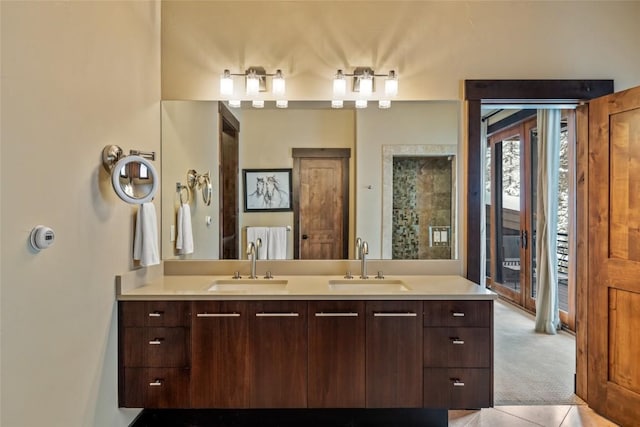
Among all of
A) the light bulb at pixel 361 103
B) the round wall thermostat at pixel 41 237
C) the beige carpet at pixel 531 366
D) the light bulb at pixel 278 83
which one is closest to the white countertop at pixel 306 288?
the round wall thermostat at pixel 41 237

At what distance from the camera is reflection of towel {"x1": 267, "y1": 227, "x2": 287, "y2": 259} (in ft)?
8.89

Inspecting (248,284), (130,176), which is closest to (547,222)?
(248,284)

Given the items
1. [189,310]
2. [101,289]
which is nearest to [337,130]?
[189,310]

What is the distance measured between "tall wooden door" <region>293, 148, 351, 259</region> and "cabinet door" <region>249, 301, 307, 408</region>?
2.15 ft

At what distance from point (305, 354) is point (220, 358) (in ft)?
1.56

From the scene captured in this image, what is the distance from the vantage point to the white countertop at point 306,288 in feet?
6.93

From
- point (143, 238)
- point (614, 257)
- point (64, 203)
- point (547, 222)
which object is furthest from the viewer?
point (547, 222)

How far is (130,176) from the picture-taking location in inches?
80.4

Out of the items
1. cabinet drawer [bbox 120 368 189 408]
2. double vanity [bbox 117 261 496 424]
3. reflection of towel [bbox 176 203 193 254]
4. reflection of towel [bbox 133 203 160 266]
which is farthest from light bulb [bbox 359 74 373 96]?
cabinet drawer [bbox 120 368 189 408]

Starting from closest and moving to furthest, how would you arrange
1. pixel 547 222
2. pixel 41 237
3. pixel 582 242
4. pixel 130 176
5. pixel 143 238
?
pixel 41 237
pixel 130 176
pixel 143 238
pixel 582 242
pixel 547 222

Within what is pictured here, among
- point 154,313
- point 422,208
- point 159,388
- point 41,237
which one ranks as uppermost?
point 422,208

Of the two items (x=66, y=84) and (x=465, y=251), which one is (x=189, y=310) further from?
(x=465, y=251)

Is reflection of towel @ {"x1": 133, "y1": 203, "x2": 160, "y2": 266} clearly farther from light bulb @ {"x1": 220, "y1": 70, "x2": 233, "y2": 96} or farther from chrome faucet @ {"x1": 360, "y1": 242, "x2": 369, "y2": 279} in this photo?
chrome faucet @ {"x1": 360, "y1": 242, "x2": 369, "y2": 279}

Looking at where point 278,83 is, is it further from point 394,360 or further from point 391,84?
point 394,360
